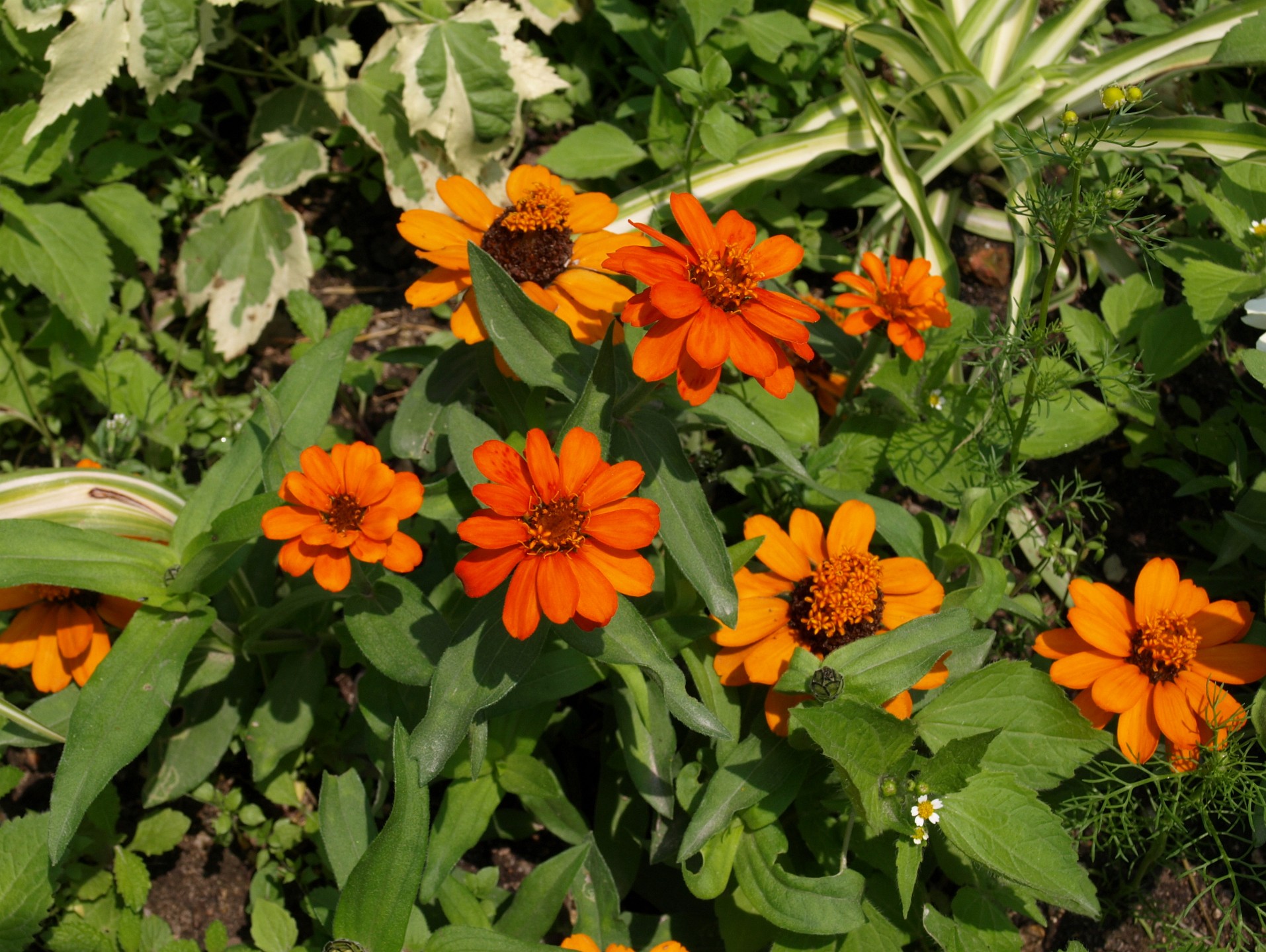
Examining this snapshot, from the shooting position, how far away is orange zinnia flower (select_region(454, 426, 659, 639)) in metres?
1.36

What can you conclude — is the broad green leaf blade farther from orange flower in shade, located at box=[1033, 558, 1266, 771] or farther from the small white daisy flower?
orange flower in shade, located at box=[1033, 558, 1266, 771]

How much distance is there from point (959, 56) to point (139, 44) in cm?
212

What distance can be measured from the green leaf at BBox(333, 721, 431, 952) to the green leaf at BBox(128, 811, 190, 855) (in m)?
0.78

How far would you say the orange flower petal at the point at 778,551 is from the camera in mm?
1860

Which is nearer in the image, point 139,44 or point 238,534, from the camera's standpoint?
point 238,534

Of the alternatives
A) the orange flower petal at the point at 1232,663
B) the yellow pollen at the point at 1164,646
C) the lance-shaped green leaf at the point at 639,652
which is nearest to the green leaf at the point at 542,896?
the lance-shaped green leaf at the point at 639,652

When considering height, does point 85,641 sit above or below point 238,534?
below

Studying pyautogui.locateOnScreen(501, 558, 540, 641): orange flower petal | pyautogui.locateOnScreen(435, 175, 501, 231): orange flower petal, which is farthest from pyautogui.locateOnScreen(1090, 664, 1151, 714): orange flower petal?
pyautogui.locateOnScreen(435, 175, 501, 231): orange flower petal

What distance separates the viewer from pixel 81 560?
1.67m

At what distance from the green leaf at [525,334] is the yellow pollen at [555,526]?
0.84 ft

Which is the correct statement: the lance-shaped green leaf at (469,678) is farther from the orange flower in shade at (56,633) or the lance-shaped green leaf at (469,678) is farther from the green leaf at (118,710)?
the orange flower in shade at (56,633)

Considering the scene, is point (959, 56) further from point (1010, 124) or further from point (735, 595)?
point (735, 595)

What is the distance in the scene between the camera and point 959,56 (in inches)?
107

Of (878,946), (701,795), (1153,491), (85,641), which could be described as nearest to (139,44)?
(85,641)
